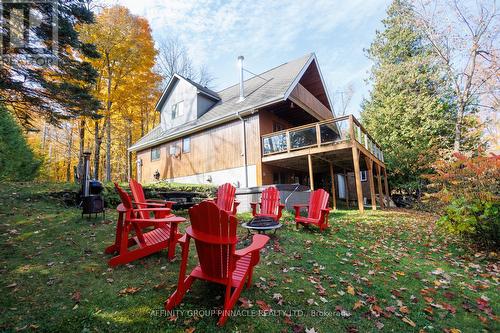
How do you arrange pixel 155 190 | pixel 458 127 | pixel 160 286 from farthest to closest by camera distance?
pixel 458 127, pixel 155 190, pixel 160 286

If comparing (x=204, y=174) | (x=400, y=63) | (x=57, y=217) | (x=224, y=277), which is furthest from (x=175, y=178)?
(x=400, y=63)

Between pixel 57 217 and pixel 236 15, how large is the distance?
10983mm

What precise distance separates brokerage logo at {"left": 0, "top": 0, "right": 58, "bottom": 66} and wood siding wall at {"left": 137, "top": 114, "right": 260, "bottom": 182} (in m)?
8.11

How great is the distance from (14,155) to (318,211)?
54.7 ft

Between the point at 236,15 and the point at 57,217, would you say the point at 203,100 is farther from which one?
the point at 57,217

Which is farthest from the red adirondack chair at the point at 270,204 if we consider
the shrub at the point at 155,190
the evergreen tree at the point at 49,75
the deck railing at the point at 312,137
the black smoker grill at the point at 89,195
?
the evergreen tree at the point at 49,75

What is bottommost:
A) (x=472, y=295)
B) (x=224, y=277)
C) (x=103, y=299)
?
(x=472, y=295)

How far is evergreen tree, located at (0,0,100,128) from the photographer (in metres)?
5.82

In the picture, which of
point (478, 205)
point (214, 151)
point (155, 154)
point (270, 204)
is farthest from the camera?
point (155, 154)

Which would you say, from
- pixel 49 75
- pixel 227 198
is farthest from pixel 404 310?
pixel 49 75

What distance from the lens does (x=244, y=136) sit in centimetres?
1270

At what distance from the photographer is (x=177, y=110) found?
56.3ft

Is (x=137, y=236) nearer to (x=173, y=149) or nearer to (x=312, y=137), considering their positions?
(x=312, y=137)

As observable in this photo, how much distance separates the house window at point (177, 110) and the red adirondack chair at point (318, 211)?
12.8 metres
